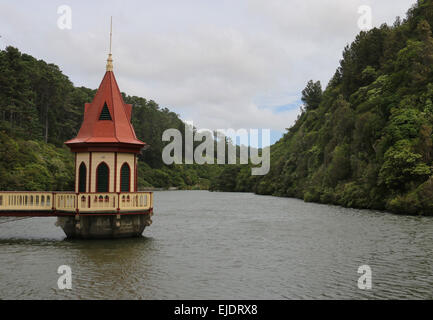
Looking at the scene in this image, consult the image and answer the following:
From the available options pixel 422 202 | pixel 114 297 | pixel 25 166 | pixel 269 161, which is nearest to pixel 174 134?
pixel 269 161

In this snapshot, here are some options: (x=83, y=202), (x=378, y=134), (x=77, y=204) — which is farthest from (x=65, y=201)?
(x=378, y=134)


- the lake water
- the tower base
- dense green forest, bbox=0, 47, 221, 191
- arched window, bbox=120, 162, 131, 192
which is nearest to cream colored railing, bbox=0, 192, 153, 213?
the tower base

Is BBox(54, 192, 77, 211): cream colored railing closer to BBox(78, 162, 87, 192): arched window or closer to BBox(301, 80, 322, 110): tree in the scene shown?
BBox(78, 162, 87, 192): arched window

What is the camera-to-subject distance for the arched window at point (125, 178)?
2500 cm

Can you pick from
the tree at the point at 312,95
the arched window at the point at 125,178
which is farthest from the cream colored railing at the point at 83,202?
the tree at the point at 312,95

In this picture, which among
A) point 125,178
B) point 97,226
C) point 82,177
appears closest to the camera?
point 97,226

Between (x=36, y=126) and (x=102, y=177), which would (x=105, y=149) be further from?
(x=36, y=126)

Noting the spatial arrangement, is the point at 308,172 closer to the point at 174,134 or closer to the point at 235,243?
the point at 235,243

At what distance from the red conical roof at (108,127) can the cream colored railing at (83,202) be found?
2.69 metres

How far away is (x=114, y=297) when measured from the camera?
13.4 m

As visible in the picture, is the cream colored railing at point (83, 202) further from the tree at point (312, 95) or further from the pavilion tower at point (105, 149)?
the tree at point (312, 95)

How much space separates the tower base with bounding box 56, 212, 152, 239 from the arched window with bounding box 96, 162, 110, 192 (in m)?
1.53

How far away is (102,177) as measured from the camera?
2455 centimetres

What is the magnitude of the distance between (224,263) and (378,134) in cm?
4094
